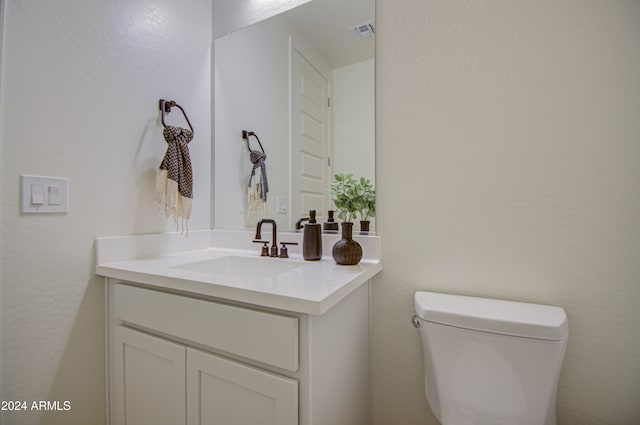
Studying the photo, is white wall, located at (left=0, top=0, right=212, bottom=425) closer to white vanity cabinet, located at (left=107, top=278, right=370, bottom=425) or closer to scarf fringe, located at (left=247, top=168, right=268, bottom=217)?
white vanity cabinet, located at (left=107, top=278, right=370, bottom=425)

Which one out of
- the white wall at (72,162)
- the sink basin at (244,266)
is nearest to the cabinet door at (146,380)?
the white wall at (72,162)

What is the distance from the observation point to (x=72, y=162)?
41.0 inches

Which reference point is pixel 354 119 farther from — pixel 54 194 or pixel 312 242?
pixel 54 194

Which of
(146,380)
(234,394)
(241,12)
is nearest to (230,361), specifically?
(234,394)

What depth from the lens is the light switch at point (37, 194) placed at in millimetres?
939

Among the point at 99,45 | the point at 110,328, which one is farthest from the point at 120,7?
the point at 110,328

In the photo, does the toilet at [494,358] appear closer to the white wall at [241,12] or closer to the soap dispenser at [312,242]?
the soap dispenser at [312,242]

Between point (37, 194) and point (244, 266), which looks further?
point (244, 266)

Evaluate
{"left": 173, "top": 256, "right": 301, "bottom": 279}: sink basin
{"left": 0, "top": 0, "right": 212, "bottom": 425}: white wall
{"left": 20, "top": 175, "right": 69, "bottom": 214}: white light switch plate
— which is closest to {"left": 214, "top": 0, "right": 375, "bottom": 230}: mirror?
{"left": 173, "top": 256, "right": 301, "bottom": 279}: sink basin

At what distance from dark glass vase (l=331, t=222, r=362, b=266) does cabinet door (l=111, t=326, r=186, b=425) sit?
0.59 m

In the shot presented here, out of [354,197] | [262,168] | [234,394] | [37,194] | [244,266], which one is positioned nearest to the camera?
[234,394]

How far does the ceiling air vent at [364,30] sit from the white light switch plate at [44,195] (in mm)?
1253

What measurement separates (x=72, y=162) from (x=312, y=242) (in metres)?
0.93

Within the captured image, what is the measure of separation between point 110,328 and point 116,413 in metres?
0.31
